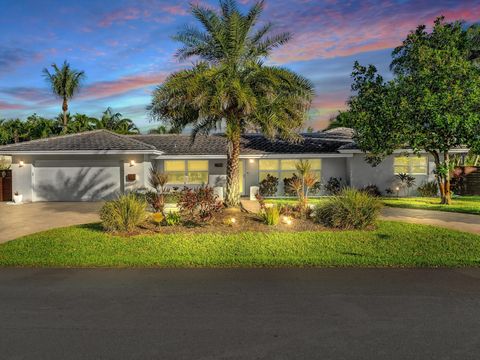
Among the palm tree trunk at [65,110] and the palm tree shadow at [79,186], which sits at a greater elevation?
the palm tree trunk at [65,110]

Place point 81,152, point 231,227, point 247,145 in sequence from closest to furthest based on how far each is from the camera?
point 231,227
point 81,152
point 247,145

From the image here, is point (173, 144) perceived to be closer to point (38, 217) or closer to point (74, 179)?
point (74, 179)

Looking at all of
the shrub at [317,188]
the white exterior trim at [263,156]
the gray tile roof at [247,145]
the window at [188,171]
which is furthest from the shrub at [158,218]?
the shrub at [317,188]

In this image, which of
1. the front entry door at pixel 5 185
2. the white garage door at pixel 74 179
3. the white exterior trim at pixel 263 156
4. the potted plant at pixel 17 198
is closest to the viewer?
the potted plant at pixel 17 198

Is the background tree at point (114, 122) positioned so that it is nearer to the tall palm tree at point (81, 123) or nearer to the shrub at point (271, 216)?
the tall palm tree at point (81, 123)

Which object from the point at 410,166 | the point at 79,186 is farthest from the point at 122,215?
the point at 410,166

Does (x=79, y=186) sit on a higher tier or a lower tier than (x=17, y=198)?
higher

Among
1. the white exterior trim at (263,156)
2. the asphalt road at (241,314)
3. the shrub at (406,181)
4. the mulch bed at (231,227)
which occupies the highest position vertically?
the white exterior trim at (263,156)

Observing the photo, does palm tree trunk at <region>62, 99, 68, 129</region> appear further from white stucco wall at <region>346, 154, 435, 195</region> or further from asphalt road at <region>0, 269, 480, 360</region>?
asphalt road at <region>0, 269, 480, 360</region>

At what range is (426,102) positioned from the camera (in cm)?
1797

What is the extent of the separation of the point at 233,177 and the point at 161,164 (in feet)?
38.6

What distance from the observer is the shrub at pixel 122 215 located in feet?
41.9

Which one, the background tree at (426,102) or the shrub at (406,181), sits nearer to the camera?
the background tree at (426,102)

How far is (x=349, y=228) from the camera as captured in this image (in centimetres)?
1309
